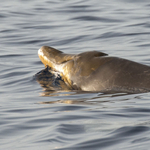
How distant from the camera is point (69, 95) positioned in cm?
736

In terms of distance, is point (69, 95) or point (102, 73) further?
point (102, 73)

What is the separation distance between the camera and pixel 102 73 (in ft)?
24.6

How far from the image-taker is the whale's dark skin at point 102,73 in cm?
717

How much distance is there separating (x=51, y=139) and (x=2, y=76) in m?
5.21

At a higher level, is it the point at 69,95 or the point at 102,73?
the point at 102,73

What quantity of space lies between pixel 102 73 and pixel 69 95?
28.7 inches

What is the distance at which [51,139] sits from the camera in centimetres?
477

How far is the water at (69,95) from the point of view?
478cm

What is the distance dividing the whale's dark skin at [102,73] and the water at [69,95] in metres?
0.29

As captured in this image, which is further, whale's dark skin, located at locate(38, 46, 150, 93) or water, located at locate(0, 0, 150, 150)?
whale's dark skin, located at locate(38, 46, 150, 93)

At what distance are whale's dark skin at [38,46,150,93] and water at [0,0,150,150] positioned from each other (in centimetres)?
29

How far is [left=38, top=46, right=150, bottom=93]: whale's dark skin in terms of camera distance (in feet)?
23.5

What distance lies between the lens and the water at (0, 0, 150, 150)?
4.78 metres

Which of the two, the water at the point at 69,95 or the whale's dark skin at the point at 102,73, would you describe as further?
the whale's dark skin at the point at 102,73
